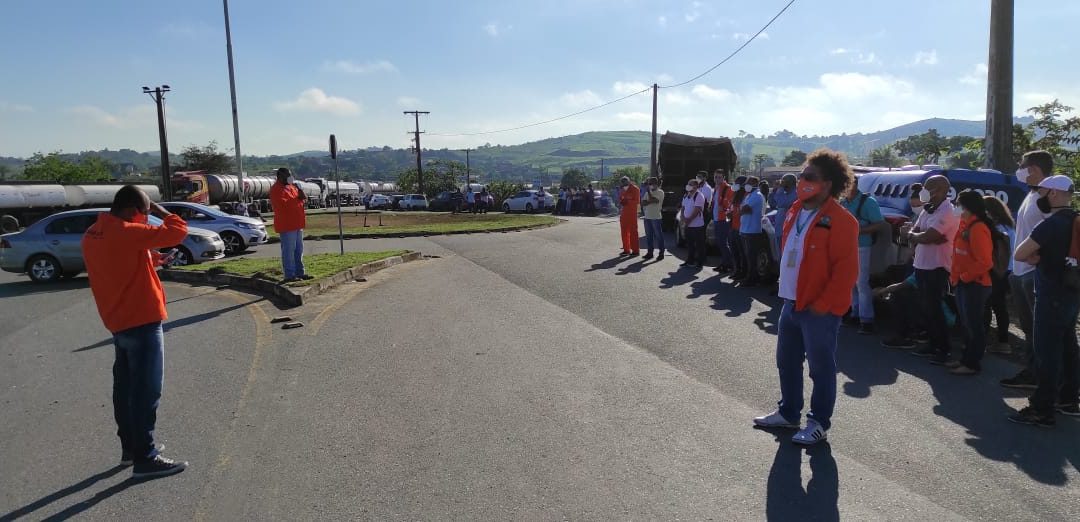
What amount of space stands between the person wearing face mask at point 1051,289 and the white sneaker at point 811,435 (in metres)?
1.66

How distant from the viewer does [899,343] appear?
7.43 metres

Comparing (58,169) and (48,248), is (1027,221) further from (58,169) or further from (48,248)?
(58,169)

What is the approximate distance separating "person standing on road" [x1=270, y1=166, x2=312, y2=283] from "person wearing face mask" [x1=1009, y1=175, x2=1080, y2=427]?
994cm

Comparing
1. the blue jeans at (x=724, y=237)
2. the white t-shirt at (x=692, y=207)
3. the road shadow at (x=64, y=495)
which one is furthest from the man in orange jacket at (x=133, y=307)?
the white t-shirt at (x=692, y=207)

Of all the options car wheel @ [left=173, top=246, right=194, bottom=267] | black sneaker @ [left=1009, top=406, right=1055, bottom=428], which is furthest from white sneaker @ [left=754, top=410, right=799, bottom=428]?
car wheel @ [left=173, top=246, right=194, bottom=267]

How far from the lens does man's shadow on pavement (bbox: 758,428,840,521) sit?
143 inches

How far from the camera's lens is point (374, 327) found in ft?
28.1

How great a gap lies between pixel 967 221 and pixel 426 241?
1682 cm

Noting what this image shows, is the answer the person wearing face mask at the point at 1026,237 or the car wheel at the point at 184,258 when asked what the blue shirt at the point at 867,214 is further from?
the car wheel at the point at 184,258

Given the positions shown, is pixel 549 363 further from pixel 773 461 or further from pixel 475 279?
pixel 475 279

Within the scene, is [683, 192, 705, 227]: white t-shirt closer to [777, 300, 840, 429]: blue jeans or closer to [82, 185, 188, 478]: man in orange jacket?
[777, 300, 840, 429]: blue jeans

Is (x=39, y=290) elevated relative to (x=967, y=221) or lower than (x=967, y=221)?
lower

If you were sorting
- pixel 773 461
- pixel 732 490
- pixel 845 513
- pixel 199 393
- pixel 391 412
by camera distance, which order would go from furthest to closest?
pixel 199 393 → pixel 391 412 → pixel 773 461 → pixel 732 490 → pixel 845 513

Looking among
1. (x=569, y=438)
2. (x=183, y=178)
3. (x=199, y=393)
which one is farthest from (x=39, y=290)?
(x=183, y=178)
